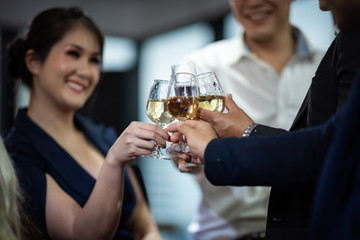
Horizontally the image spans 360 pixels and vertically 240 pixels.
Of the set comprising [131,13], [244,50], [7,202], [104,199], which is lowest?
[104,199]

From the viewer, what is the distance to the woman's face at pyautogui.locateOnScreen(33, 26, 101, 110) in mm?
2125

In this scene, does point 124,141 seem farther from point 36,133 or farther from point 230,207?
point 230,207

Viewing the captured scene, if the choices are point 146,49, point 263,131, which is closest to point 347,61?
point 263,131

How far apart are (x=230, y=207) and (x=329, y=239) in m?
1.34

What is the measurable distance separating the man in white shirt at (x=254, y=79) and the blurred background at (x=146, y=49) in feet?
7.34

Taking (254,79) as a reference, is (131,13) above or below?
above

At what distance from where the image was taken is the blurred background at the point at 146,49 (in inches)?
207

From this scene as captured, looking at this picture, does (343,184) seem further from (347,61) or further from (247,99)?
(247,99)

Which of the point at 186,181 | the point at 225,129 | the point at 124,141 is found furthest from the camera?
the point at 186,181

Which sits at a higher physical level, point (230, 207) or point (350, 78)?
point (350, 78)

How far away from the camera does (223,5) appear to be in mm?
4891

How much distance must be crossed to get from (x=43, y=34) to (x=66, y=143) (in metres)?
0.53

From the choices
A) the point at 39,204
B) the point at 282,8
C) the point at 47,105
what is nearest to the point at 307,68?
the point at 282,8

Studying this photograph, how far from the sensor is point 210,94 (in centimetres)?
153
